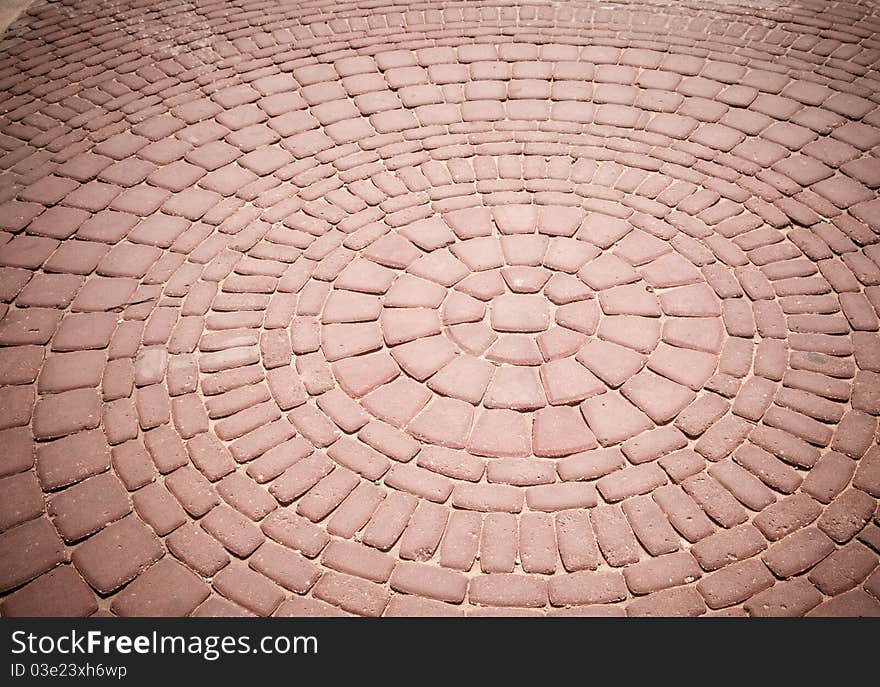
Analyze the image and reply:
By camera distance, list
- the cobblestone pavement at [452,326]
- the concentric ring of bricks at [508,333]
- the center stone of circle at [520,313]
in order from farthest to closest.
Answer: the center stone of circle at [520,313] → the concentric ring of bricks at [508,333] → the cobblestone pavement at [452,326]

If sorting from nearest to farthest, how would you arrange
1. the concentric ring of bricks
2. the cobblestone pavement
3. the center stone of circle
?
the cobblestone pavement, the concentric ring of bricks, the center stone of circle

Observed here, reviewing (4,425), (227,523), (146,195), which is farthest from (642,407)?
(146,195)

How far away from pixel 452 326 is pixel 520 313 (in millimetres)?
409

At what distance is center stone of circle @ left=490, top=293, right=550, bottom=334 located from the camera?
335 cm

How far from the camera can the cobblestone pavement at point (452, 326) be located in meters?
2.50

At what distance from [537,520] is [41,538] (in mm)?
2232

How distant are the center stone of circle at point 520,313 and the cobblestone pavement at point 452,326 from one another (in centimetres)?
2

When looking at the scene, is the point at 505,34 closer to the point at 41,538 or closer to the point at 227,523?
the point at 227,523

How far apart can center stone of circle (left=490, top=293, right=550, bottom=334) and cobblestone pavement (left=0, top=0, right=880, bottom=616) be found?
0.02m

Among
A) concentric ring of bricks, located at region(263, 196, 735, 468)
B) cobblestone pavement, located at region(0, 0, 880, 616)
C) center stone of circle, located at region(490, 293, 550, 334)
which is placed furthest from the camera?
center stone of circle, located at region(490, 293, 550, 334)

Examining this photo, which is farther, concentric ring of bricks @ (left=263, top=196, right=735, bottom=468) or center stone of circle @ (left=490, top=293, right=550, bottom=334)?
center stone of circle @ (left=490, top=293, right=550, bottom=334)

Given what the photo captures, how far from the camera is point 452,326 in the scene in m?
3.40

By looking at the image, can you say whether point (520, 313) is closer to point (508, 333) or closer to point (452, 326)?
point (508, 333)
